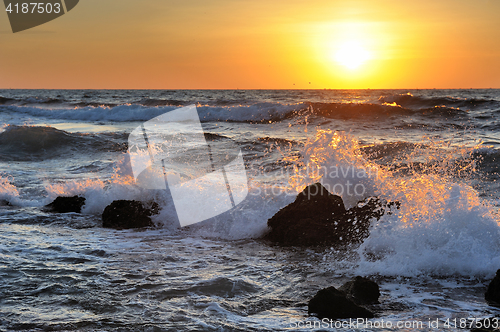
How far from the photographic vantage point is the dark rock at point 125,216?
6145mm

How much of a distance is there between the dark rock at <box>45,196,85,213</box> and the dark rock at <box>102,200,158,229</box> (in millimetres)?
973

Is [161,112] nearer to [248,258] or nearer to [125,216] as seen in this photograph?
[125,216]

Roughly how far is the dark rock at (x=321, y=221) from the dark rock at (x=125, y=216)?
6.33 feet

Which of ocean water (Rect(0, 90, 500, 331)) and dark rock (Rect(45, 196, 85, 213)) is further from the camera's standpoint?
dark rock (Rect(45, 196, 85, 213))

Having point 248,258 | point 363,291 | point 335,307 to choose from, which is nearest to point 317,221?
point 248,258

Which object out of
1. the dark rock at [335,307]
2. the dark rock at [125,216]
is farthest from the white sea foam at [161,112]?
the dark rock at [335,307]

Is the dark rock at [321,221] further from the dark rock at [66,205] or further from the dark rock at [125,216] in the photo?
the dark rock at [66,205]

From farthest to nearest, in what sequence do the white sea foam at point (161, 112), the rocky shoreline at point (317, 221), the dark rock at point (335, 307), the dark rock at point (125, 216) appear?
the white sea foam at point (161, 112) < the dark rock at point (125, 216) < the rocky shoreline at point (317, 221) < the dark rock at point (335, 307)

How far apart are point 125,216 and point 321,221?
288 cm

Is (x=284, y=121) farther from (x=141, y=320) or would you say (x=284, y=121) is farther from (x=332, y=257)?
(x=141, y=320)

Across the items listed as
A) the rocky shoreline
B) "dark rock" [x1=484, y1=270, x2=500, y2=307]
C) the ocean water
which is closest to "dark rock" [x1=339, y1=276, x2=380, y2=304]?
the ocean water

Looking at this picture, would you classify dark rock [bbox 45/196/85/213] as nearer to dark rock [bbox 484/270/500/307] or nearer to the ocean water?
the ocean water

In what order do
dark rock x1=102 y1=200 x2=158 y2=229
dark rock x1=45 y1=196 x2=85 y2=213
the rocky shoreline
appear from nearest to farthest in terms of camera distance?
1. the rocky shoreline
2. dark rock x1=102 y1=200 x2=158 y2=229
3. dark rock x1=45 y1=196 x2=85 y2=213

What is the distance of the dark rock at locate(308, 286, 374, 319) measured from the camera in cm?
319
